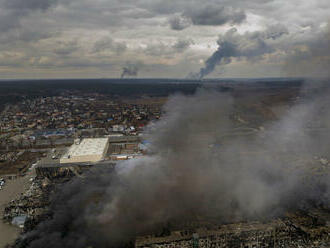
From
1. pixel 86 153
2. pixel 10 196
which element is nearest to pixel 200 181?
pixel 86 153

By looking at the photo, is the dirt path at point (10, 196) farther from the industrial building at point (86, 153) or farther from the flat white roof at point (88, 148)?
the flat white roof at point (88, 148)

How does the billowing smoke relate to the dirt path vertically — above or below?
above

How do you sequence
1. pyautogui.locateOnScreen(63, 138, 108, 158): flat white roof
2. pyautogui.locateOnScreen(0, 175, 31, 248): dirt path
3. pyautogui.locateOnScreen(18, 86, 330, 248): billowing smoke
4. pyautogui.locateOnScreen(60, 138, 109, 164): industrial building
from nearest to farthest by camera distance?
pyautogui.locateOnScreen(18, 86, 330, 248): billowing smoke → pyautogui.locateOnScreen(0, 175, 31, 248): dirt path → pyautogui.locateOnScreen(60, 138, 109, 164): industrial building → pyautogui.locateOnScreen(63, 138, 108, 158): flat white roof

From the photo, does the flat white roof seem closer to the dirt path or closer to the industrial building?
the industrial building

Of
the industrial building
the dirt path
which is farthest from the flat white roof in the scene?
the dirt path

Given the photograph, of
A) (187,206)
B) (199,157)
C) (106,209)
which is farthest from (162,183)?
(199,157)

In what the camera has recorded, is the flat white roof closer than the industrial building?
No

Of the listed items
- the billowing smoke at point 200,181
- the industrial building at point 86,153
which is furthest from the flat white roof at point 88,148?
the billowing smoke at point 200,181
